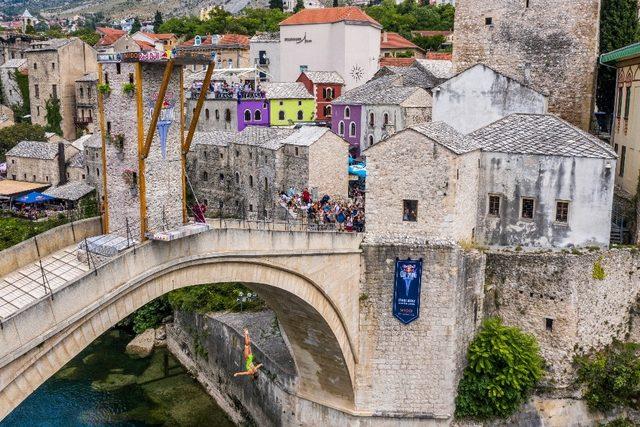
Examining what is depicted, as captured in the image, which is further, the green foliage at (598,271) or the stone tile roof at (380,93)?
the stone tile roof at (380,93)

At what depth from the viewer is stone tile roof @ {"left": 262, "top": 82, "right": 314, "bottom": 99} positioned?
45.6 metres

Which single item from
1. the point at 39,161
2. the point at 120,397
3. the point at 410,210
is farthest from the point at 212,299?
the point at 39,161

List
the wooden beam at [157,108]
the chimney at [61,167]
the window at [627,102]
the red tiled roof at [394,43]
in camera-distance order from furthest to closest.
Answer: the red tiled roof at [394,43] < the chimney at [61,167] < the window at [627,102] < the wooden beam at [157,108]

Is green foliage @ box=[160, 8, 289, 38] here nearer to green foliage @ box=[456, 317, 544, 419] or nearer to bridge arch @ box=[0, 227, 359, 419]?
bridge arch @ box=[0, 227, 359, 419]

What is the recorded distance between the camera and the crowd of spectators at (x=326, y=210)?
23.8 metres

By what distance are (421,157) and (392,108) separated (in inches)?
708

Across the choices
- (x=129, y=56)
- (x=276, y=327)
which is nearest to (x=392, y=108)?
(x=276, y=327)

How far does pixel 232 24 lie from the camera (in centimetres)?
9019

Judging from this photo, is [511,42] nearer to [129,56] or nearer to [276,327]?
[276,327]

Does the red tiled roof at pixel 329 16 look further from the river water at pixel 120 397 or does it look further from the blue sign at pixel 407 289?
the blue sign at pixel 407 289

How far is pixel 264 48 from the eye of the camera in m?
64.5

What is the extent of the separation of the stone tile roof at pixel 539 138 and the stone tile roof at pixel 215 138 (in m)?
18.0

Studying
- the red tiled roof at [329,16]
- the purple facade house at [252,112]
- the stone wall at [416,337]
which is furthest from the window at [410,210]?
the red tiled roof at [329,16]

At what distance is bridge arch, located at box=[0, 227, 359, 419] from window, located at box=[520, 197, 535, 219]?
22.7 feet
